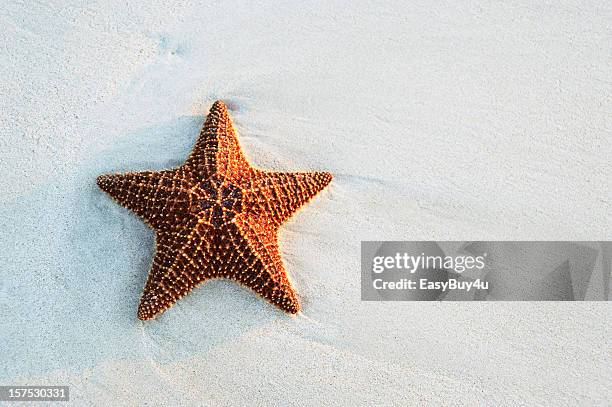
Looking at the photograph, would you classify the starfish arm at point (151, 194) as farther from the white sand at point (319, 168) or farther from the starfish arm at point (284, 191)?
the starfish arm at point (284, 191)

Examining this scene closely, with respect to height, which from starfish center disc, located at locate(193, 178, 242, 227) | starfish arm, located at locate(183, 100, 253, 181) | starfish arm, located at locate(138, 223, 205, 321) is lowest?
starfish arm, located at locate(138, 223, 205, 321)

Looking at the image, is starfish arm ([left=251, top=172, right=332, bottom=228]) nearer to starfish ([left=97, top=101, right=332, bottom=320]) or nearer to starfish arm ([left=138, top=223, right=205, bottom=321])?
starfish ([left=97, top=101, right=332, bottom=320])

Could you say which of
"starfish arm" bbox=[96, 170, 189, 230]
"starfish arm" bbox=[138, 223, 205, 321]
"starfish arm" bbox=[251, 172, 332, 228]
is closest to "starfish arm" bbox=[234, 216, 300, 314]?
"starfish arm" bbox=[251, 172, 332, 228]

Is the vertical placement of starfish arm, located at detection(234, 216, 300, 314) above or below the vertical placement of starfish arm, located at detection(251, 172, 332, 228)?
below

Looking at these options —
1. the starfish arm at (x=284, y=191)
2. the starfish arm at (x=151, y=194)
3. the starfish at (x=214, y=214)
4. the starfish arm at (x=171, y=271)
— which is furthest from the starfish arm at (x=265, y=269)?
the starfish arm at (x=151, y=194)

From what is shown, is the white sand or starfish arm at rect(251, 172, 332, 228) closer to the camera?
starfish arm at rect(251, 172, 332, 228)

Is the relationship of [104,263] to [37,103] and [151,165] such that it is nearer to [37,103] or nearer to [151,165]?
[151,165]

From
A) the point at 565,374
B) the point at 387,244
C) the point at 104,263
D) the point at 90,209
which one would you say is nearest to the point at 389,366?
the point at 387,244
